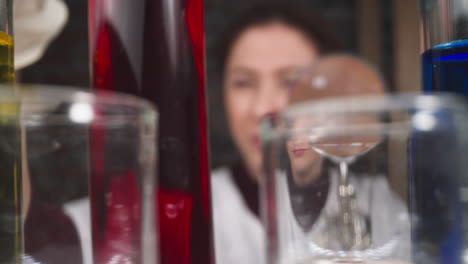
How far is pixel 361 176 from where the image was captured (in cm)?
13

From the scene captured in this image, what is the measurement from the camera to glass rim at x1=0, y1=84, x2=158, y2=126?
3.4 inches

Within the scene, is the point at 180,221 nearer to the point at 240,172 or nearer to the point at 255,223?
the point at 255,223

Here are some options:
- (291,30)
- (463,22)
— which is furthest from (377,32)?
(463,22)

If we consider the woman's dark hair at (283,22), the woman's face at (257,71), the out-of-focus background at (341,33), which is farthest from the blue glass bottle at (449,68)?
the out-of-focus background at (341,33)

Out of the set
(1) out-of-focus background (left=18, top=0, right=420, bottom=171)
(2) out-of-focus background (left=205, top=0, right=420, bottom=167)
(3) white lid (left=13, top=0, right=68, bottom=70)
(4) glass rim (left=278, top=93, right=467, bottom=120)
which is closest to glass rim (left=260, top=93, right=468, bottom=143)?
(4) glass rim (left=278, top=93, right=467, bottom=120)

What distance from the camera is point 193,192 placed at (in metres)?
0.14

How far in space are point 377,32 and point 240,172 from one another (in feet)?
1.56

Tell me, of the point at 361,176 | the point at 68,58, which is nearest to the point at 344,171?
the point at 361,176

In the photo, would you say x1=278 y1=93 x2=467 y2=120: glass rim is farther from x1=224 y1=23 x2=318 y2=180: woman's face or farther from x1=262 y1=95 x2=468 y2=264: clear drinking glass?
x1=224 y1=23 x2=318 y2=180: woman's face

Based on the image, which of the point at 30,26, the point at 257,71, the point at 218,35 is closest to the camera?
the point at 30,26

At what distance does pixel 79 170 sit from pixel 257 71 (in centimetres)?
94

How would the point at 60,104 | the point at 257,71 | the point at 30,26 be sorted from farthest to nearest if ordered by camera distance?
the point at 257,71, the point at 30,26, the point at 60,104

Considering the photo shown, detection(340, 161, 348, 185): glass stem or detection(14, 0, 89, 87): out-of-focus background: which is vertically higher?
detection(14, 0, 89, 87): out-of-focus background

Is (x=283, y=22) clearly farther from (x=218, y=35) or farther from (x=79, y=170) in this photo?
(x=79, y=170)
